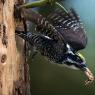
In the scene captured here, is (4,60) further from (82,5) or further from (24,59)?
(82,5)

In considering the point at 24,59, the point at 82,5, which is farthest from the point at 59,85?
the point at 24,59

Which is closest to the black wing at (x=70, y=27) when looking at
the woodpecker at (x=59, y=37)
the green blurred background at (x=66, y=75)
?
the woodpecker at (x=59, y=37)

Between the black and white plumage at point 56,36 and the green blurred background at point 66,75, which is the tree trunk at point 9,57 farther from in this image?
the green blurred background at point 66,75

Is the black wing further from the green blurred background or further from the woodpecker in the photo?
the green blurred background

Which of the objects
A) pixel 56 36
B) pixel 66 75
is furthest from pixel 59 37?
pixel 66 75

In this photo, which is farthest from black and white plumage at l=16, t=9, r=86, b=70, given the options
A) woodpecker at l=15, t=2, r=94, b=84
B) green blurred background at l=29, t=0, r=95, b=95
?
green blurred background at l=29, t=0, r=95, b=95

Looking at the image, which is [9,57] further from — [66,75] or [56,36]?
[66,75]
